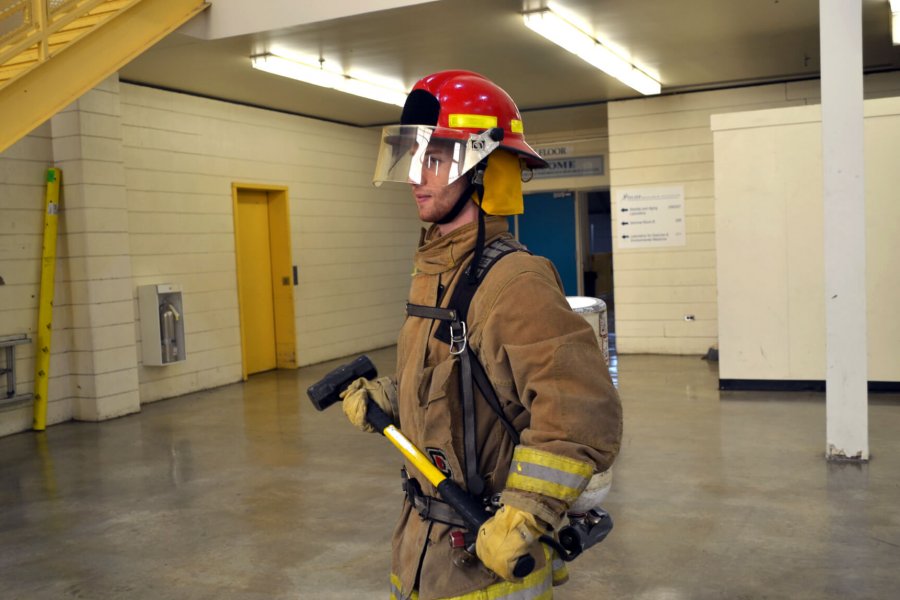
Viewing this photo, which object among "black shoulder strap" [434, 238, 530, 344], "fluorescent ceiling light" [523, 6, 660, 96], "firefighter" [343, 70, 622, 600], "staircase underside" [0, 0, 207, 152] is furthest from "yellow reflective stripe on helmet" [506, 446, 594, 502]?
"fluorescent ceiling light" [523, 6, 660, 96]

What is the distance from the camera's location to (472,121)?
77.3 inches

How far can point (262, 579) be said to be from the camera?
155 inches

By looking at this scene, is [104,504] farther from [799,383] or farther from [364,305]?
[364,305]

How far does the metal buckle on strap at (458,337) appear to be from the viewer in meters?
1.81

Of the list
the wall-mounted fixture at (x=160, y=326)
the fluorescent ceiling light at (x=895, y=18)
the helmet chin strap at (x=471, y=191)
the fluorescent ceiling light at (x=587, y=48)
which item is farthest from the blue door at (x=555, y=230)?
the helmet chin strap at (x=471, y=191)

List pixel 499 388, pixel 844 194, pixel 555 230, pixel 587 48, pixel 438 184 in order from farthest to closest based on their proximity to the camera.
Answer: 1. pixel 555 230
2. pixel 587 48
3. pixel 844 194
4. pixel 438 184
5. pixel 499 388

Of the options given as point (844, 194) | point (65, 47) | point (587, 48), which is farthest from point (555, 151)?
point (65, 47)

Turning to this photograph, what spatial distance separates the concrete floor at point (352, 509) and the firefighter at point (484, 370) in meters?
2.00

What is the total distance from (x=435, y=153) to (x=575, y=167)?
1062 cm

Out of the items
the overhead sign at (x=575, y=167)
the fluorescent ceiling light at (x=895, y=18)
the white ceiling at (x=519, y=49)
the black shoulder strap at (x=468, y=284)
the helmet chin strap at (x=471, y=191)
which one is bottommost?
the black shoulder strap at (x=468, y=284)

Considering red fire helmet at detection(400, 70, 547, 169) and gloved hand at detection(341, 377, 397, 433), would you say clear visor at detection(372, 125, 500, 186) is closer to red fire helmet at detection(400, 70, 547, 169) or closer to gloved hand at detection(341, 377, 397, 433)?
red fire helmet at detection(400, 70, 547, 169)

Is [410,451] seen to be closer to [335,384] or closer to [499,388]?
[499,388]

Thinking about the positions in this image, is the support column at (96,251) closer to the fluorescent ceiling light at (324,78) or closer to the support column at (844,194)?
the fluorescent ceiling light at (324,78)

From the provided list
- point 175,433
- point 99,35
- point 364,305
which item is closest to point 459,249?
point 99,35
